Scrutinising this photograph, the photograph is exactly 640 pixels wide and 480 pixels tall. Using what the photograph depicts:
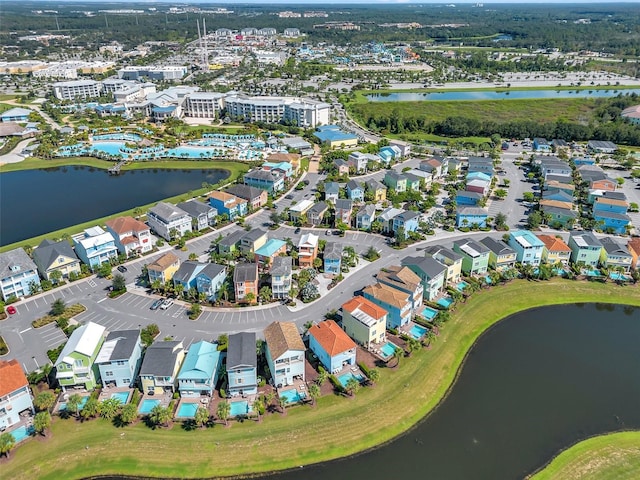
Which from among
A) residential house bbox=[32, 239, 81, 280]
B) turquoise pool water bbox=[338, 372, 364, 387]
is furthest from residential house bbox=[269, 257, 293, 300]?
residential house bbox=[32, 239, 81, 280]

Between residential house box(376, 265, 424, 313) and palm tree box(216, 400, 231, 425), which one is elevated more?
residential house box(376, 265, 424, 313)

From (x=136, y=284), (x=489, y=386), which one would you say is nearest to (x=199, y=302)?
(x=136, y=284)

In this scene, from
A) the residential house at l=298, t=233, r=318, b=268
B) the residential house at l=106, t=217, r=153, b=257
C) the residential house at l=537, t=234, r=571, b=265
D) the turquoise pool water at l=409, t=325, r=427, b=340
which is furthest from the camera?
the residential house at l=106, t=217, r=153, b=257

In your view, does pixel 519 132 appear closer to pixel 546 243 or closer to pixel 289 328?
pixel 546 243

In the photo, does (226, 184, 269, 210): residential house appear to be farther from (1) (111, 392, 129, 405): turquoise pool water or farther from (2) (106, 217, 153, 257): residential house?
(1) (111, 392, 129, 405): turquoise pool water

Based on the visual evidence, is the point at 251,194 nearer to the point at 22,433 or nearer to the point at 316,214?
the point at 316,214
